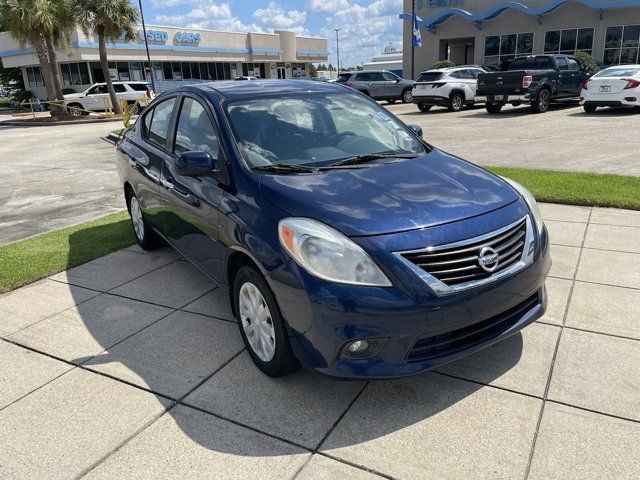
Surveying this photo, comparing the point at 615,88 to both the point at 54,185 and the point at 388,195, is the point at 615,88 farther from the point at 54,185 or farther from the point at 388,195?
the point at 388,195

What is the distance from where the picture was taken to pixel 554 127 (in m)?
14.3

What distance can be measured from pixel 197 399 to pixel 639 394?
8.18 ft

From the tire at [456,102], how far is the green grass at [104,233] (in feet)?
43.3

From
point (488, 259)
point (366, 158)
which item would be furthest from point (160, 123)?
point (488, 259)

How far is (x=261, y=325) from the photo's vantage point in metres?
3.16

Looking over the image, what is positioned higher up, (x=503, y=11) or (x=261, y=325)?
(x=503, y=11)

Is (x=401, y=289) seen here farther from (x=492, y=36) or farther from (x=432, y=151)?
(x=492, y=36)

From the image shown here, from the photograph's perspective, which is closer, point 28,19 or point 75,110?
point 28,19

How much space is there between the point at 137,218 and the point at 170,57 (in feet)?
153

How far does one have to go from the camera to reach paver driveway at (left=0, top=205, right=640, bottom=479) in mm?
2557

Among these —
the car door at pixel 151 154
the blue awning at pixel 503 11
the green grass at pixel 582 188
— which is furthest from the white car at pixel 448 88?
the car door at pixel 151 154

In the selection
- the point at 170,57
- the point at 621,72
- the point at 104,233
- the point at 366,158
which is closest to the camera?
the point at 366,158

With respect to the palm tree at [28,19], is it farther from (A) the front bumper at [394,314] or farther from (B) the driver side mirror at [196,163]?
(A) the front bumper at [394,314]

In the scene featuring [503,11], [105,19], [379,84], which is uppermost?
[105,19]
